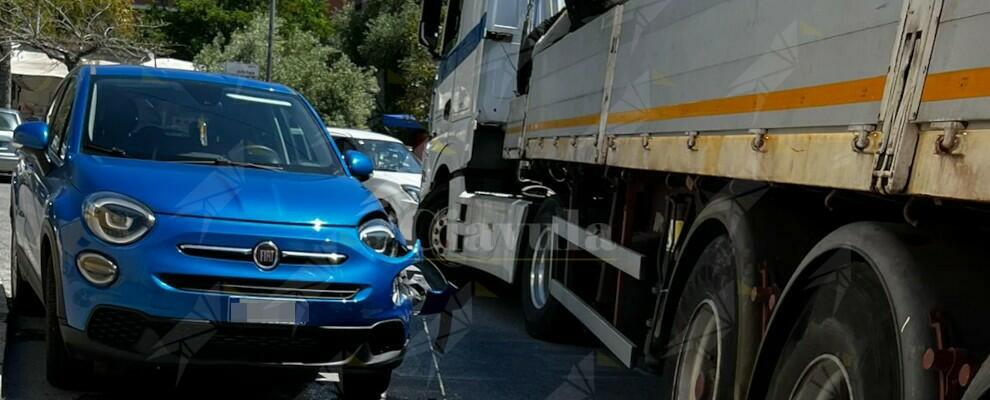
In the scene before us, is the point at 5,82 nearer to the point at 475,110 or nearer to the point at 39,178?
the point at 475,110

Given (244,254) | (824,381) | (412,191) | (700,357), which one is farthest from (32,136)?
(412,191)

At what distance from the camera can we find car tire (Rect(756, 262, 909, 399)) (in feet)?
9.08

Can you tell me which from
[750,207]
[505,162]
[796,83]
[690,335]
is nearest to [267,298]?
[690,335]

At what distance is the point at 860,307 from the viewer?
2926mm

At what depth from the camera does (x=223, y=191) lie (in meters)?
5.30

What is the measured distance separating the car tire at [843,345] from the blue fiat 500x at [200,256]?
2343mm

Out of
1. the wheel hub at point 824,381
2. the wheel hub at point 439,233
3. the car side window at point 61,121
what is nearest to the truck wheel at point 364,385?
the car side window at point 61,121

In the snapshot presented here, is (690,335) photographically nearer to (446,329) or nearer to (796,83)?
(796,83)

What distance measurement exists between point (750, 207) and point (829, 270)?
882 millimetres

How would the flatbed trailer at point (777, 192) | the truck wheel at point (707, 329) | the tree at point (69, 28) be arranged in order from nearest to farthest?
the flatbed trailer at point (777, 192)
the truck wheel at point (707, 329)
the tree at point (69, 28)

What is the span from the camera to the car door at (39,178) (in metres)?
5.78

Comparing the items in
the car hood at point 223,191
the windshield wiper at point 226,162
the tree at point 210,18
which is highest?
the tree at point 210,18

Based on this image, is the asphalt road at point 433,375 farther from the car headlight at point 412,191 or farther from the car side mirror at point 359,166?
the car headlight at point 412,191

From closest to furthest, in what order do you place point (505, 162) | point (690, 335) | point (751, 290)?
point (751, 290), point (690, 335), point (505, 162)
